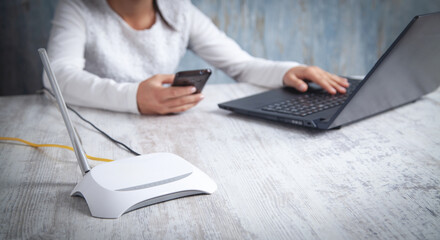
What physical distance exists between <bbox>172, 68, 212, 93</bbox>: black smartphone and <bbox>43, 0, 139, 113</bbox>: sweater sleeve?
0.36 feet

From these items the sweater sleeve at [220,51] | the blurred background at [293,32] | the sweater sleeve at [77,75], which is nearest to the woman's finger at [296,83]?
the sweater sleeve at [220,51]

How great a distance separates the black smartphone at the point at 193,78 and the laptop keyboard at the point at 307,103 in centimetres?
15

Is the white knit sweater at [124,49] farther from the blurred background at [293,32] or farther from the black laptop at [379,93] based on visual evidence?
the blurred background at [293,32]

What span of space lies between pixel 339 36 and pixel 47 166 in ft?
6.96

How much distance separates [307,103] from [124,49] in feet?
2.34

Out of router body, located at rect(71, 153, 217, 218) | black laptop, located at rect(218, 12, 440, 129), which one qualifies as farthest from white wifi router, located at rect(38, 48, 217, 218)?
black laptop, located at rect(218, 12, 440, 129)

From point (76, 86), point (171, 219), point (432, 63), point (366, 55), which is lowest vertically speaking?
point (366, 55)

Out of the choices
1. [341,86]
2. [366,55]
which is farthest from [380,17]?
[341,86]

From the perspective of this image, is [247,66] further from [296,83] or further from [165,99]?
[165,99]

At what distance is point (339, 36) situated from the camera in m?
2.39

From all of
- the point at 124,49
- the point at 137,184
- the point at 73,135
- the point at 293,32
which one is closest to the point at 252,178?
the point at 137,184

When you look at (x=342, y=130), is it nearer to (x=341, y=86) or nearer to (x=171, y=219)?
(x=341, y=86)

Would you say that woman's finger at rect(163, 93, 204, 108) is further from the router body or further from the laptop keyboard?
the router body

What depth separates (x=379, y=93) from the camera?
2.44 ft
